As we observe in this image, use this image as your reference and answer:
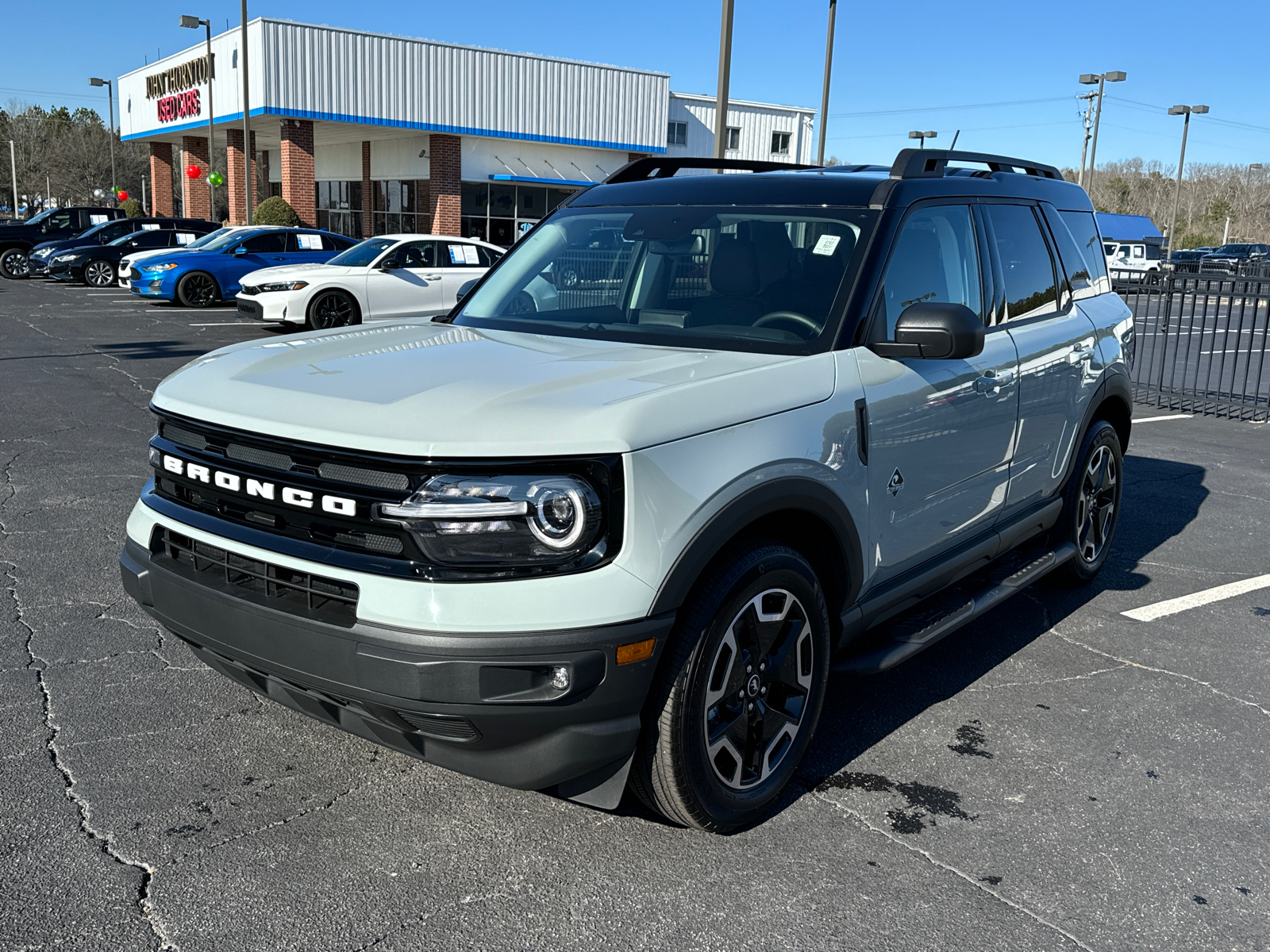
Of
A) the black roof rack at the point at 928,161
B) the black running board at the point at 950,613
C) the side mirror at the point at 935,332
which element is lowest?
the black running board at the point at 950,613

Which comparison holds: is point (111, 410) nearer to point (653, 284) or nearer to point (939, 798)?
point (653, 284)

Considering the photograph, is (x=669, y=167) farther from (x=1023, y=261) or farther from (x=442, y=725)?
Result: (x=442, y=725)

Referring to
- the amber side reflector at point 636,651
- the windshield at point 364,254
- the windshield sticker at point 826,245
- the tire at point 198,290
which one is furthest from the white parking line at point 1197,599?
the tire at point 198,290

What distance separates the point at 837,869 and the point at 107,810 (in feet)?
7.06

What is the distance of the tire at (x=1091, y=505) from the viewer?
532 cm

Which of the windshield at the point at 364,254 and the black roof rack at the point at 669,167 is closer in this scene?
the black roof rack at the point at 669,167

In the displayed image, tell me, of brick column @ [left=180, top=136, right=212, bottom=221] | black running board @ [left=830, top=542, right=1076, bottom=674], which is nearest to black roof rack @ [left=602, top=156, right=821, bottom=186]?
black running board @ [left=830, top=542, right=1076, bottom=674]

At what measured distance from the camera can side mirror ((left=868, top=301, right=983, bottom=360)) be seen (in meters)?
3.41

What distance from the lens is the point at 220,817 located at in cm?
322

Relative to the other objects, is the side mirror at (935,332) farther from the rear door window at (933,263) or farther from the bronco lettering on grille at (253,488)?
the bronco lettering on grille at (253,488)

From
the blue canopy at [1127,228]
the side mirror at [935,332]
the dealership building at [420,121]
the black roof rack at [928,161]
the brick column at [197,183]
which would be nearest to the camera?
the side mirror at [935,332]

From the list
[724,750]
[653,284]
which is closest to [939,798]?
[724,750]

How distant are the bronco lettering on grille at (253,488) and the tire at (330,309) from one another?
1348cm

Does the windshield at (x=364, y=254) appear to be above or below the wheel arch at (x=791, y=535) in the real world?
above
